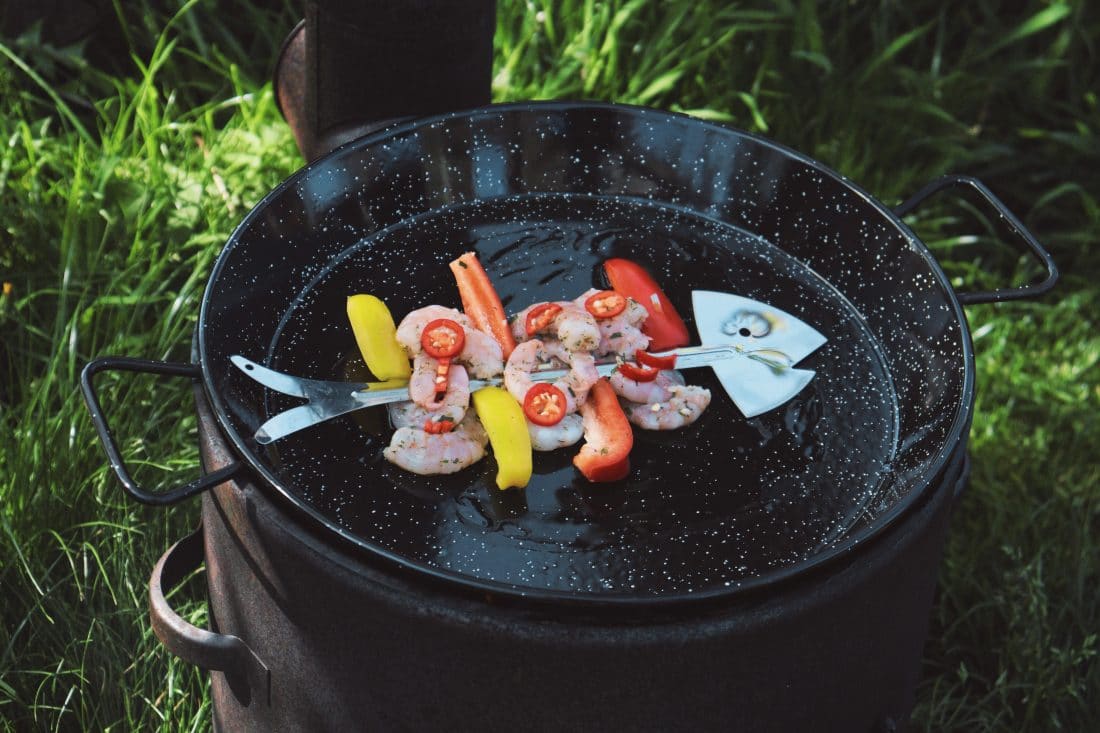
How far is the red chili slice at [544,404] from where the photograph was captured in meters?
1.98

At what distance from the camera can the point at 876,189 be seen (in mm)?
3975

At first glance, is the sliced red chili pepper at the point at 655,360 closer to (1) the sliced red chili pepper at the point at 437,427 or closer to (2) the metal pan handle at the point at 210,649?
(1) the sliced red chili pepper at the point at 437,427

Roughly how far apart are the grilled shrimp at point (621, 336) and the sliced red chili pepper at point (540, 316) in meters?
0.08

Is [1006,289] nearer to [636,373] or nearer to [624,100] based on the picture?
[636,373]

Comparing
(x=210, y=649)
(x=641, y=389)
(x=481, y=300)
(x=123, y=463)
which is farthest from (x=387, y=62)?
(x=210, y=649)

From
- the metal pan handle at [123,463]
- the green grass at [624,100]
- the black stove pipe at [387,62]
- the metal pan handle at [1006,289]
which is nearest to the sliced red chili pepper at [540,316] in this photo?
the metal pan handle at [123,463]

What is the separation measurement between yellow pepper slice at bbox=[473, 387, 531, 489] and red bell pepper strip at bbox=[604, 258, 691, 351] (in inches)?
13.7

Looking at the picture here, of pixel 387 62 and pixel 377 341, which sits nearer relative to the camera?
pixel 377 341

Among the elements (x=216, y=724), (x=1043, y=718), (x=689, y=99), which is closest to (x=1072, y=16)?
(x=689, y=99)

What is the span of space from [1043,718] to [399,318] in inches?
75.1

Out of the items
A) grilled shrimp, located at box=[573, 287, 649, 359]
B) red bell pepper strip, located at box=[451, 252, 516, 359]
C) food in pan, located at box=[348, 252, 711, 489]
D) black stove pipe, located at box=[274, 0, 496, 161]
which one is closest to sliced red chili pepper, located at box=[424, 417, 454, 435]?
food in pan, located at box=[348, 252, 711, 489]

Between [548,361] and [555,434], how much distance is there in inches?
6.4

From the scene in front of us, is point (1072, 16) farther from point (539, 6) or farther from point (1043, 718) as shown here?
point (1043, 718)

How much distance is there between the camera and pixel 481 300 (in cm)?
221
